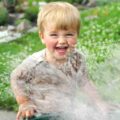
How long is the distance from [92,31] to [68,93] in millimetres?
4899

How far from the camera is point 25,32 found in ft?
27.5

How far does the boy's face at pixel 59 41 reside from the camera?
2.97 metres

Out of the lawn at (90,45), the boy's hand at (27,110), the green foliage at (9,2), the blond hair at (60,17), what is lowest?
the green foliage at (9,2)

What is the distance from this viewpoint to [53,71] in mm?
3121

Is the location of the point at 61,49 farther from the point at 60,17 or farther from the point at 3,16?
the point at 3,16

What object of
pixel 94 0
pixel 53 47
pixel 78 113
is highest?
pixel 53 47

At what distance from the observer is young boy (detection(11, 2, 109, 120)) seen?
9.75 feet

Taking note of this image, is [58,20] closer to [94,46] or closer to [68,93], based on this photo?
[68,93]

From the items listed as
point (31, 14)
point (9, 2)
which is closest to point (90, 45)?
point (31, 14)

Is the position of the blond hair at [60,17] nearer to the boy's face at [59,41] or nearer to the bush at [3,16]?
the boy's face at [59,41]

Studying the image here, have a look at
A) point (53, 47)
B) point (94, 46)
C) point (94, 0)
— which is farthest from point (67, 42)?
point (94, 0)

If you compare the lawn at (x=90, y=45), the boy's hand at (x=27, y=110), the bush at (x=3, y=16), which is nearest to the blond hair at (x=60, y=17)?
the boy's hand at (x=27, y=110)

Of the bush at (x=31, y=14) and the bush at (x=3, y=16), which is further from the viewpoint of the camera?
the bush at (x=31, y=14)

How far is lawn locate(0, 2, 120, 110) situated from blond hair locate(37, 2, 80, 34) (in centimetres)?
147
